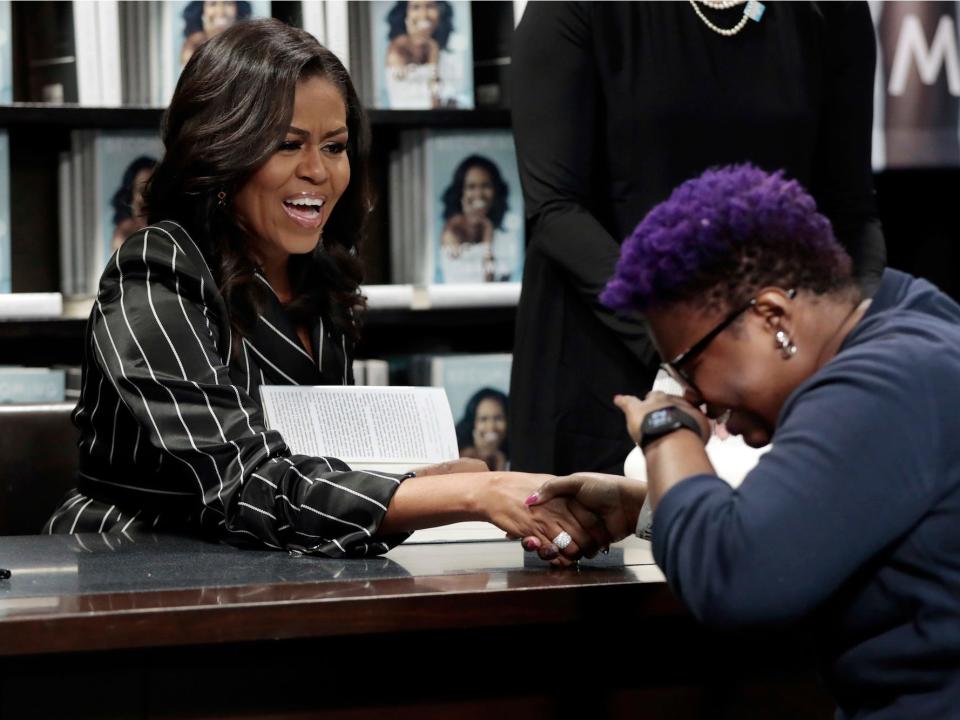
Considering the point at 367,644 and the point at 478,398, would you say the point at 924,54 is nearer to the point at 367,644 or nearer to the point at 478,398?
the point at 478,398

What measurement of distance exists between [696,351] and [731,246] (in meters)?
0.10

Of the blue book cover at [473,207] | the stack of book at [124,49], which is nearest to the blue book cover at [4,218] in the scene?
the stack of book at [124,49]

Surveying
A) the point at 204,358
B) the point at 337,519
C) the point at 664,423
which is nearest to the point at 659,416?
the point at 664,423

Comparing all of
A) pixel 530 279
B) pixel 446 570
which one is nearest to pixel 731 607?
pixel 446 570

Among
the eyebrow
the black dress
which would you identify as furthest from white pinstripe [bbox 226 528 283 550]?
the black dress

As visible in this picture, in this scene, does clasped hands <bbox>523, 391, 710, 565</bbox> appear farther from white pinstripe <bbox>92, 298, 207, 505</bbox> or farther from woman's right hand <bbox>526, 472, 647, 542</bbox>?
white pinstripe <bbox>92, 298, 207, 505</bbox>

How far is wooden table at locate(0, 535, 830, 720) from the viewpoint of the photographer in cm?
128

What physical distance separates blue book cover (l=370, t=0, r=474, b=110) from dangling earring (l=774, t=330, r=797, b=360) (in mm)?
1837

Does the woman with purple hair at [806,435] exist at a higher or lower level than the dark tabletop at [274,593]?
higher

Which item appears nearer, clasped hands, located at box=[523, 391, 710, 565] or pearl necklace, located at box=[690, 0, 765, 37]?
clasped hands, located at box=[523, 391, 710, 565]

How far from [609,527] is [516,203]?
5.20ft

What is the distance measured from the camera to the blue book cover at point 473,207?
305cm

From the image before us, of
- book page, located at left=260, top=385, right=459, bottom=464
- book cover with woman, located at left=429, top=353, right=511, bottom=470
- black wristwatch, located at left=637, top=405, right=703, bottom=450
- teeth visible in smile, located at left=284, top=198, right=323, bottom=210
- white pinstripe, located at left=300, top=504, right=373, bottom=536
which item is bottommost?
book cover with woman, located at left=429, top=353, right=511, bottom=470

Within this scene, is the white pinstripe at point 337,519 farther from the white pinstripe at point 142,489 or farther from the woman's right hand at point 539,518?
the white pinstripe at point 142,489
